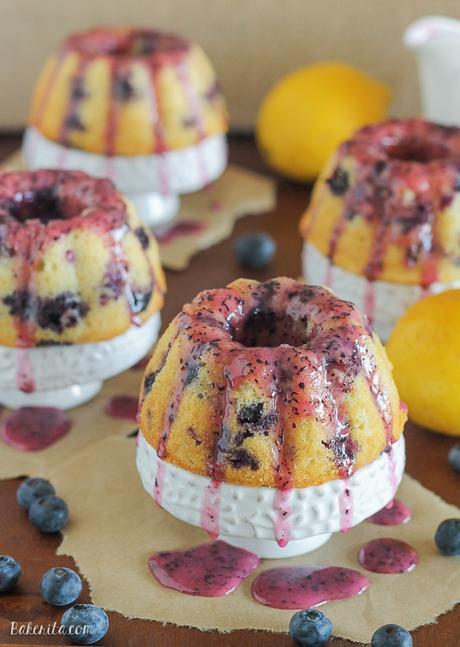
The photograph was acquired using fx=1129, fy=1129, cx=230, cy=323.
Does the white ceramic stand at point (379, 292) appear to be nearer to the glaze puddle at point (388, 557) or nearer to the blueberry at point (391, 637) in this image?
the glaze puddle at point (388, 557)

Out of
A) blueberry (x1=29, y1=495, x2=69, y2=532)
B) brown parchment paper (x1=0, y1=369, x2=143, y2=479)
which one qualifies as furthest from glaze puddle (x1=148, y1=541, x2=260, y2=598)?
brown parchment paper (x1=0, y1=369, x2=143, y2=479)

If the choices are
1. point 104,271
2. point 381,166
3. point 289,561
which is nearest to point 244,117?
point 381,166

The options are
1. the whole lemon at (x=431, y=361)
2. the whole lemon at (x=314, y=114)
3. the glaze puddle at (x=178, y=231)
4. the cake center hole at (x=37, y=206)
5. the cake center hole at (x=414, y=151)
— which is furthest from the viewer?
the whole lemon at (x=314, y=114)

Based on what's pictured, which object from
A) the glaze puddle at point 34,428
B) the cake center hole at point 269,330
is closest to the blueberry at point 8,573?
the glaze puddle at point 34,428

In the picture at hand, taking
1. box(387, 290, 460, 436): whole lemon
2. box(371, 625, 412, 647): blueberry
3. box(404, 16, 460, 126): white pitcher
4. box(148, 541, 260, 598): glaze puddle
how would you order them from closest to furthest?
box(371, 625, 412, 647): blueberry
box(148, 541, 260, 598): glaze puddle
box(387, 290, 460, 436): whole lemon
box(404, 16, 460, 126): white pitcher

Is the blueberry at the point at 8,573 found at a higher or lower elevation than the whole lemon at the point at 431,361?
lower

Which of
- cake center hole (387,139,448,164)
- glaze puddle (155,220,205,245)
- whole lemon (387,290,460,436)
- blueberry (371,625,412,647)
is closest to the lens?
blueberry (371,625,412,647)

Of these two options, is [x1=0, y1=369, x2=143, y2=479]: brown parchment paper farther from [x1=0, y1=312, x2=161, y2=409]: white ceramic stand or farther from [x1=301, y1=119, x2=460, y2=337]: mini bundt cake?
[x1=301, y1=119, x2=460, y2=337]: mini bundt cake
